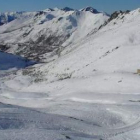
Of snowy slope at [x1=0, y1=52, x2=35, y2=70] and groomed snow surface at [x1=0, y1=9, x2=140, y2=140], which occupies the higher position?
snowy slope at [x1=0, y1=52, x2=35, y2=70]

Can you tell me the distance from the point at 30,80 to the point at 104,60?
21394 millimetres

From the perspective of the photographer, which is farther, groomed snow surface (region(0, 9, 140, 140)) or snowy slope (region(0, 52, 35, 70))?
snowy slope (region(0, 52, 35, 70))

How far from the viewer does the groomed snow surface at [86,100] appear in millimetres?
28516

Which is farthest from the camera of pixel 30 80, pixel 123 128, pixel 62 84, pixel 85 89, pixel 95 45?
pixel 95 45

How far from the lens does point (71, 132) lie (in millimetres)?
27969

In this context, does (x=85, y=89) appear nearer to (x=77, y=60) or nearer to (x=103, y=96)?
(x=103, y=96)

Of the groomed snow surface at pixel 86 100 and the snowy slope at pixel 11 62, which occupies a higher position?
the snowy slope at pixel 11 62

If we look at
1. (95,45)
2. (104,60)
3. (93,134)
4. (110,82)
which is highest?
(95,45)

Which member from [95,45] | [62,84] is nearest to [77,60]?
[95,45]

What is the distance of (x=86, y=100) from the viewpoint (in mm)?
51125

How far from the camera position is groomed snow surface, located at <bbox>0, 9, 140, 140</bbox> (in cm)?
2852

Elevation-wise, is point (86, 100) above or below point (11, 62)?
below

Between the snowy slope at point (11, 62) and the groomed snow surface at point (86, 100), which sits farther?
the snowy slope at point (11, 62)

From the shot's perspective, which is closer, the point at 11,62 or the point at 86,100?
the point at 86,100
